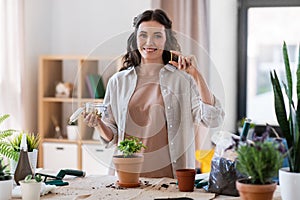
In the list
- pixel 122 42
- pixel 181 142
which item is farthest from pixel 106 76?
pixel 181 142

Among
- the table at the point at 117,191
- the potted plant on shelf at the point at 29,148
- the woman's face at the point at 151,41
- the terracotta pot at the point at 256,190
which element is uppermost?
the woman's face at the point at 151,41

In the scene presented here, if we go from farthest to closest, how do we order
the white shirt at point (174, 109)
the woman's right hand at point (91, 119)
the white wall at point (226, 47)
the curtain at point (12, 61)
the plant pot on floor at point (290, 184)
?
the white wall at point (226, 47) < the curtain at point (12, 61) < the white shirt at point (174, 109) < the woman's right hand at point (91, 119) < the plant pot on floor at point (290, 184)

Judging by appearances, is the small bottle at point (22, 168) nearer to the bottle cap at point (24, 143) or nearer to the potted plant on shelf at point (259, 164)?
the bottle cap at point (24, 143)

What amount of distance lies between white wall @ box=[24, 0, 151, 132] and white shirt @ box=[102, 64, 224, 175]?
7.39 ft

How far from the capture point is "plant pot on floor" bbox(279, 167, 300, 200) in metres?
2.18

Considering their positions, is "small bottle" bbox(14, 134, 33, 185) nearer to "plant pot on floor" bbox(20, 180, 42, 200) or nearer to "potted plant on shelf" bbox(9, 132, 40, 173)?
"potted plant on shelf" bbox(9, 132, 40, 173)

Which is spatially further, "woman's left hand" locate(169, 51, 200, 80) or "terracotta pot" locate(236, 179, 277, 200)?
"woman's left hand" locate(169, 51, 200, 80)

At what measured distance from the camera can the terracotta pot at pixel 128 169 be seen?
2.56 meters

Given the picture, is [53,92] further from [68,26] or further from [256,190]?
[256,190]

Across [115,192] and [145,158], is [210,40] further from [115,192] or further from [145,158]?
[115,192]

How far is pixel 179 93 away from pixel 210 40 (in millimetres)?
2173

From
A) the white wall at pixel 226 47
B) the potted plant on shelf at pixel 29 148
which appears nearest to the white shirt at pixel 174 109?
the potted plant on shelf at pixel 29 148

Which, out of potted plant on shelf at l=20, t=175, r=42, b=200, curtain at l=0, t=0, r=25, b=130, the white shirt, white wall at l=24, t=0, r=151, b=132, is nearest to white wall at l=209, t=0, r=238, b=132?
white wall at l=24, t=0, r=151, b=132

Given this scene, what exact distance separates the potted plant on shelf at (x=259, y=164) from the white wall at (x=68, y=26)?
10.5ft
